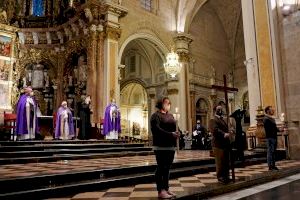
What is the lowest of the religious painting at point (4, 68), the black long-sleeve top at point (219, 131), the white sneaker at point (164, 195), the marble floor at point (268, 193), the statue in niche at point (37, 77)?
the marble floor at point (268, 193)

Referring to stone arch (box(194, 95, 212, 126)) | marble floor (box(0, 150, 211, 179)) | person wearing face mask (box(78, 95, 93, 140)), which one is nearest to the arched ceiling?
stone arch (box(194, 95, 212, 126))

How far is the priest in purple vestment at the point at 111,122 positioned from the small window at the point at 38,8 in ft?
36.1

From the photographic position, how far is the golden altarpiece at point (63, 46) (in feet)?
53.8

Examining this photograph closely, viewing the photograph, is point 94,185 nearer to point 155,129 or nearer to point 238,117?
point 155,129

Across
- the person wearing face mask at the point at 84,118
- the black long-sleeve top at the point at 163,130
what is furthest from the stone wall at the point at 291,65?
the person wearing face mask at the point at 84,118

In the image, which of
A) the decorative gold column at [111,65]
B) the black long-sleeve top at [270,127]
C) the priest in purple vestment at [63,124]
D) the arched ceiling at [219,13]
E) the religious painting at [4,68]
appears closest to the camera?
the black long-sleeve top at [270,127]

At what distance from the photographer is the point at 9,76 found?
1108 centimetres

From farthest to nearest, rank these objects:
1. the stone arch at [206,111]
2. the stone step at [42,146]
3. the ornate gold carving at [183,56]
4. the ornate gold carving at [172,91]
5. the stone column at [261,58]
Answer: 1. the stone arch at [206,111]
2. the ornate gold carving at [183,56]
3. the ornate gold carving at [172,91]
4. the stone column at [261,58]
5. the stone step at [42,146]

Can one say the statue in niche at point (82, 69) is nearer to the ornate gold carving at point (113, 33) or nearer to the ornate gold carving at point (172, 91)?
the ornate gold carving at point (113, 33)

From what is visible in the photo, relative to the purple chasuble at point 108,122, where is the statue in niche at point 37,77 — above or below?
above

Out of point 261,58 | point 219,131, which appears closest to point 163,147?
point 219,131

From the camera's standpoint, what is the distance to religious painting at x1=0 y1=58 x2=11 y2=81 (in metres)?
10.9

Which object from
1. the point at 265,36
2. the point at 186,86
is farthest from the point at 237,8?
the point at 265,36

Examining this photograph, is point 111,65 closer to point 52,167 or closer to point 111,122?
point 111,122
